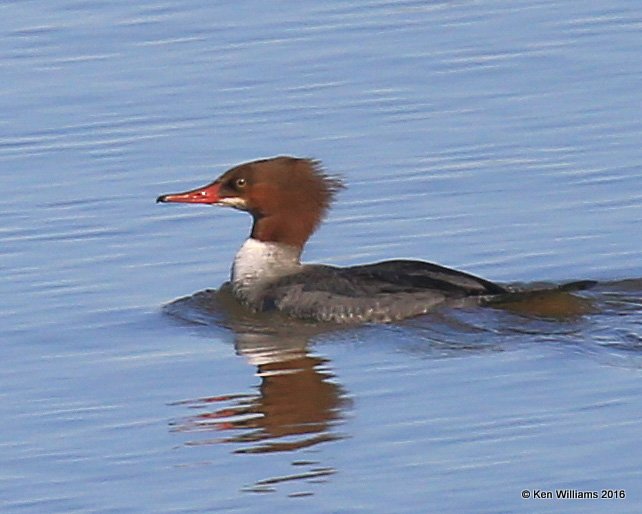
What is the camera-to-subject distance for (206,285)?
13.3 metres

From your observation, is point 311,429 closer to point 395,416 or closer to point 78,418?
point 395,416

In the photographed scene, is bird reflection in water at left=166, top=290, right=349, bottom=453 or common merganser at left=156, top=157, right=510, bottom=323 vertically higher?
common merganser at left=156, top=157, right=510, bottom=323

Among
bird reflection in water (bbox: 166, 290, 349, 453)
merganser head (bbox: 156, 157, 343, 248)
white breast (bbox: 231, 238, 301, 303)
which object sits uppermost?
merganser head (bbox: 156, 157, 343, 248)

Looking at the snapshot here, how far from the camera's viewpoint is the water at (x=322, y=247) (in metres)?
9.77

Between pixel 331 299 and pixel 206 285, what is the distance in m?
1.04

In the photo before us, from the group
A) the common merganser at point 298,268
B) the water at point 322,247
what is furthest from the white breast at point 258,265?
the water at point 322,247

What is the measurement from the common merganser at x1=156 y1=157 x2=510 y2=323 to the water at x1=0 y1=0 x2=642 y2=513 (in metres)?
0.17

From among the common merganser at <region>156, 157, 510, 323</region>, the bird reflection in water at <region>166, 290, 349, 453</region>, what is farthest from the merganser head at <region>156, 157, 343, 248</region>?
the bird reflection in water at <region>166, 290, 349, 453</region>

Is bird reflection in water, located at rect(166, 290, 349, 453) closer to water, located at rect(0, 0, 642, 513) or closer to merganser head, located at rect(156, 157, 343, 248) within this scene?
water, located at rect(0, 0, 642, 513)

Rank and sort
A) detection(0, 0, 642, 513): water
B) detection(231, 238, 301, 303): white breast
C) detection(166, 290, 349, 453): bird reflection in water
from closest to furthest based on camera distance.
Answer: detection(0, 0, 642, 513): water, detection(166, 290, 349, 453): bird reflection in water, detection(231, 238, 301, 303): white breast

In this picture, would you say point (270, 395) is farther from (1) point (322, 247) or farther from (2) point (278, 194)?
(1) point (322, 247)

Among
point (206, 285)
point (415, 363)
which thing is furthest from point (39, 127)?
point (415, 363)

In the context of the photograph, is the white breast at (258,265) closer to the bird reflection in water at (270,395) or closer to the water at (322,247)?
the bird reflection in water at (270,395)

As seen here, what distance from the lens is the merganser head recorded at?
43.3ft
